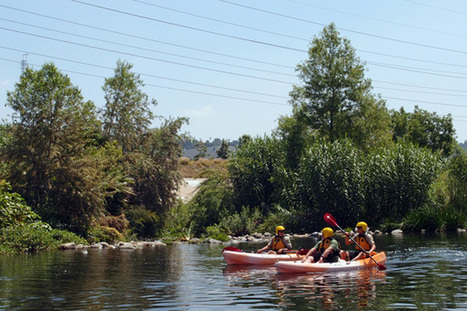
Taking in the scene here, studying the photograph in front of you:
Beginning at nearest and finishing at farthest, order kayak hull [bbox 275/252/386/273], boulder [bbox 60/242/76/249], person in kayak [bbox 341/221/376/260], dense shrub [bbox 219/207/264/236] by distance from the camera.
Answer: kayak hull [bbox 275/252/386/273]
person in kayak [bbox 341/221/376/260]
boulder [bbox 60/242/76/249]
dense shrub [bbox 219/207/264/236]

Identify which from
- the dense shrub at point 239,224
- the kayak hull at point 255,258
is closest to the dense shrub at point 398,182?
the dense shrub at point 239,224

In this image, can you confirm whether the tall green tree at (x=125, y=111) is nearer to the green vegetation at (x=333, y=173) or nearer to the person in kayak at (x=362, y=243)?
the green vegetation at (x=333, y=173)

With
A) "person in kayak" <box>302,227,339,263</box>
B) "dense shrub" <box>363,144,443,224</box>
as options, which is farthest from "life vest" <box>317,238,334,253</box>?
"dense shrub" <box>363,144,443,224</box>

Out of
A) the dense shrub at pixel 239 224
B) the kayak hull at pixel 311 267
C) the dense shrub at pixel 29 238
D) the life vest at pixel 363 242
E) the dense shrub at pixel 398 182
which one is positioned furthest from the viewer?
the dense shrub at pixel 239 224

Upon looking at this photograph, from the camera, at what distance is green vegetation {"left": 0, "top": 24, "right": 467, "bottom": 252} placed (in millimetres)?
29359

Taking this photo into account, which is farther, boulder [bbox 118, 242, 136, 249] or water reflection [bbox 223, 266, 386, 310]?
boulder [bbox 118, 242, 136, 249]

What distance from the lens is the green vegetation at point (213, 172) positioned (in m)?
29.4

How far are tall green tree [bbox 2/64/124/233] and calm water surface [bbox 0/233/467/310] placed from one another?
6156 mm

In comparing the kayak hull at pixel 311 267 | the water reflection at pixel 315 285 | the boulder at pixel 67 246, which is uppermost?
the boulder at pixel 67 246

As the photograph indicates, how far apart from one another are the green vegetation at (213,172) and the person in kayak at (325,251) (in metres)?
14.2

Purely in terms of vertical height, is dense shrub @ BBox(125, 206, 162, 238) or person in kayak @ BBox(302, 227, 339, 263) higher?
dense shrub @ BBox(125, 206, 162, 238)

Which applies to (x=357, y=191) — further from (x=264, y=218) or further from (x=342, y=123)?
(x=342, y=123)

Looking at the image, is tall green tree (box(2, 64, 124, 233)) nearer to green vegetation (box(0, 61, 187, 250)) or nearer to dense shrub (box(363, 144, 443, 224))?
green vegetation (box(0, 61, 187, 250))

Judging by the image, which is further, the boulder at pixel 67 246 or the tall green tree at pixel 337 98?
the tall green tree at pixel 337 98
